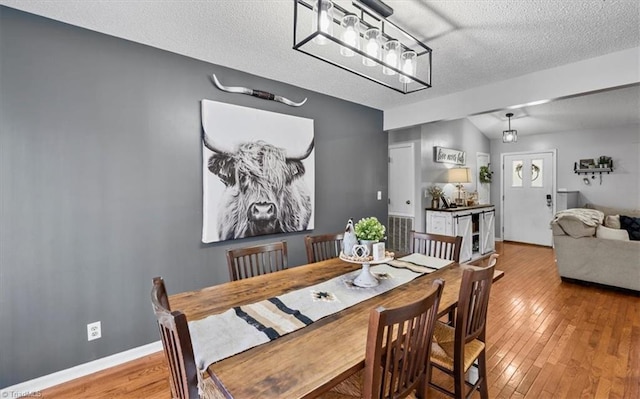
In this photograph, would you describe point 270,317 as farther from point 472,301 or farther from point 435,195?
point 435,195

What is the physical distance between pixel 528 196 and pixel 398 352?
692cm

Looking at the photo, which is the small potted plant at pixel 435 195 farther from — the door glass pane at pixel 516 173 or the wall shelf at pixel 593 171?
the wall shelf at pixel 593 171

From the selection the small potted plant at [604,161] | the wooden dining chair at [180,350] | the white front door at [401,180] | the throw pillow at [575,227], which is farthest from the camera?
the small potted plant at [604,161]

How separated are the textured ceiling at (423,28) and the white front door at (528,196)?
4.53 metres

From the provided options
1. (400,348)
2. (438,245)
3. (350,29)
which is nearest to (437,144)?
(438,245)

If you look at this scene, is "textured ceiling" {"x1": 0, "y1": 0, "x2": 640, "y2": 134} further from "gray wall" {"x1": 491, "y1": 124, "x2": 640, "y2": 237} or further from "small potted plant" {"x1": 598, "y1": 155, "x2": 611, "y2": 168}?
"gray wall" {"x1": 491, "y1": 124, "x2": 640, "y2": 237}

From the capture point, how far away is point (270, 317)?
133 cm

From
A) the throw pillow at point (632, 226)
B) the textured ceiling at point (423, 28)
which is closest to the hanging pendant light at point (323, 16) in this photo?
the textured ceiling at point (423, 28)

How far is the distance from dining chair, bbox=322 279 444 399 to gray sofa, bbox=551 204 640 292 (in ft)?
12.6

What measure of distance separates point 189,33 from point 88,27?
2.22 feet

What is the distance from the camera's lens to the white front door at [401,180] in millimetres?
4840

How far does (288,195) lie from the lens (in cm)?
310

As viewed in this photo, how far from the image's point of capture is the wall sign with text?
204 inches

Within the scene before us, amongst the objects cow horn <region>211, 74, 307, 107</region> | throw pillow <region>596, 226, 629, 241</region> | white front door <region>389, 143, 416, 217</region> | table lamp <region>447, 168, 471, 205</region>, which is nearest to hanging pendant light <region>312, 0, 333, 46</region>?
cow horn <region>211, 74, 307, 107</region>
